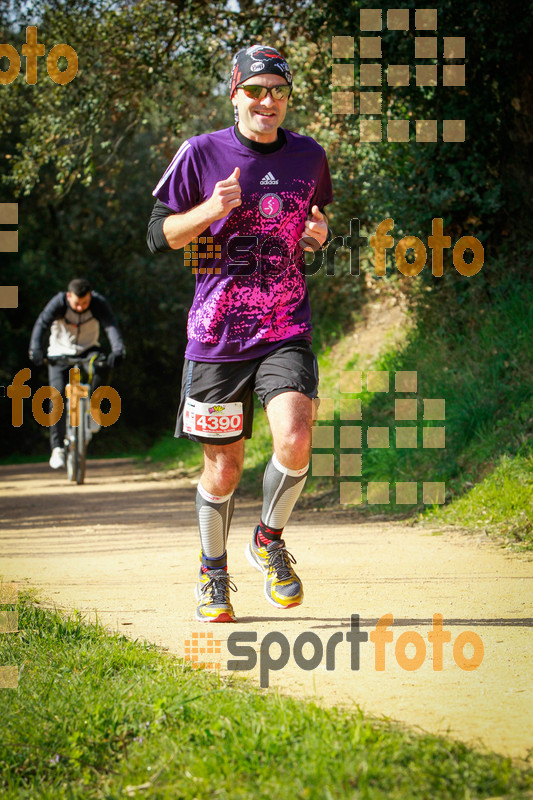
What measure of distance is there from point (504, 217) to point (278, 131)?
6787 mm

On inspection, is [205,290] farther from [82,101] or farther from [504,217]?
[82,101]

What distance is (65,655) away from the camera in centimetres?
350

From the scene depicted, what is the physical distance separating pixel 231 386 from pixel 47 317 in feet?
22.6

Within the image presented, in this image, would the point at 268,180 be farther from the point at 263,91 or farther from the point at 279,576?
the point at 279,576

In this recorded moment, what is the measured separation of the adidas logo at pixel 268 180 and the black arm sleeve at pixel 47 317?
22.2ft

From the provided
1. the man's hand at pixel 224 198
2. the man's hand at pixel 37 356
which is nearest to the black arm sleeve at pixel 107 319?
the man's hand at pixel 37 356

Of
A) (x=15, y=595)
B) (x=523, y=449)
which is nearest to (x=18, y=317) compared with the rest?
(x=523, y=449)

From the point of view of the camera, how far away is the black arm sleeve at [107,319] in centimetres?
1054

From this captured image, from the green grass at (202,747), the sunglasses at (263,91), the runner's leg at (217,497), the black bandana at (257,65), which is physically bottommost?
the green grass at (202,747)

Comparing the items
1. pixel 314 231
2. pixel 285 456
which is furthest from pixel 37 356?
pixel 314 231

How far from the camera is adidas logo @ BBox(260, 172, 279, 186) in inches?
157

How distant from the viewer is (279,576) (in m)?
4.09

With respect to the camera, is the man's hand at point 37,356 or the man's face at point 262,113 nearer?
the man's face at point 262,113

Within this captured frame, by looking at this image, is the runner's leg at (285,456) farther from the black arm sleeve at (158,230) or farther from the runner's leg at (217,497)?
the black arm sleeve at (158,230)
